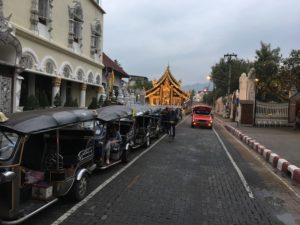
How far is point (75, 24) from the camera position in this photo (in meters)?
25.5

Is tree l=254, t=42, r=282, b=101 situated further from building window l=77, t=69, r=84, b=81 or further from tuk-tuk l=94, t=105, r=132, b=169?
tuk-tuk l=94, t=105, r=132, b=169

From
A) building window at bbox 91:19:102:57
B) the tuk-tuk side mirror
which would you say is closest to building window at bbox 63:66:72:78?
building window at bbox 91:19:102:57

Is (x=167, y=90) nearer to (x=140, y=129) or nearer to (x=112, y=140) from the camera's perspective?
(x=140, y=129)

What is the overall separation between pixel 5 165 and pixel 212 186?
5.57 m

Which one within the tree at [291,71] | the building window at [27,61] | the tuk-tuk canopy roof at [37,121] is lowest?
the tuk-tuk canopy roof at [37,121]

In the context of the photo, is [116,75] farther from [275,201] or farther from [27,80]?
[275,201]

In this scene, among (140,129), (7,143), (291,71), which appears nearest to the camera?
(7,143)

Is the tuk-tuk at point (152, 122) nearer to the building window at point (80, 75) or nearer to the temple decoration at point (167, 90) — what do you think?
the building window at point (80, 75)

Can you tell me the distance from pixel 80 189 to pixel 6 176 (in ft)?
8.12

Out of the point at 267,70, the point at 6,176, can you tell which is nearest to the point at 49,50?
the point at 6,176

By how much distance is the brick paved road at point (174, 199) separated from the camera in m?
6.92

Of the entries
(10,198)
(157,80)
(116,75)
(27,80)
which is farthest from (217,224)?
(157,80)

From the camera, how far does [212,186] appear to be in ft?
32.1

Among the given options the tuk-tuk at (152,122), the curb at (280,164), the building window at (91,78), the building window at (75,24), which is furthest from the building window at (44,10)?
the curb at (280,164)
